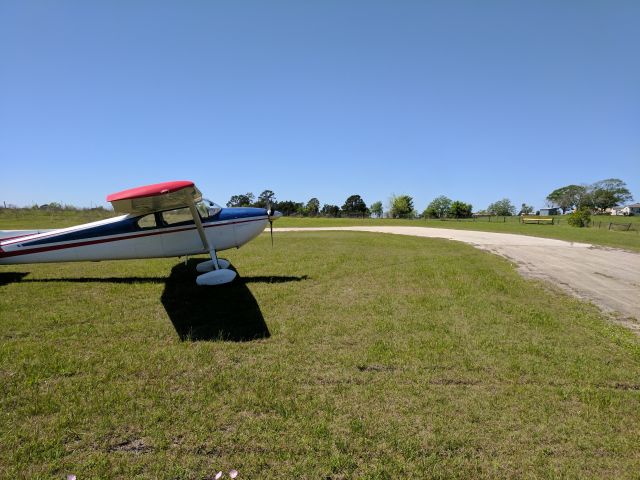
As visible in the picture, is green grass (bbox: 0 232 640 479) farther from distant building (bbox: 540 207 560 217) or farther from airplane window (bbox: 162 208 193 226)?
distant building (bbox: 540 207 560 217)

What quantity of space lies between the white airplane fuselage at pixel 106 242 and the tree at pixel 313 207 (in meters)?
89.0

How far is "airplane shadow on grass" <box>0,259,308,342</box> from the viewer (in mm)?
5426

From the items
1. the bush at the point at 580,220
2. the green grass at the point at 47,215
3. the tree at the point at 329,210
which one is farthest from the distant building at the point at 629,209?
the green grass at the point at 47,215

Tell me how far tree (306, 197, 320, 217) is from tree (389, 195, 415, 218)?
25.3m

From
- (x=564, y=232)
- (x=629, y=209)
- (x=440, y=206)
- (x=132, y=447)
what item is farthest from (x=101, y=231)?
(x=629, y=209)

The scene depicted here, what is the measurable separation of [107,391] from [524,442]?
4082mm

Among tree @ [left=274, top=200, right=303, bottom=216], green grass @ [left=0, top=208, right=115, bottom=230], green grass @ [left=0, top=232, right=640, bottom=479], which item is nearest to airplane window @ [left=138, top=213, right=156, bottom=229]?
green grass @ [left=0, top=232, right=640, bottom=479]

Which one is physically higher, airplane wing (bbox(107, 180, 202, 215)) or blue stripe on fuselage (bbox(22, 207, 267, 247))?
airplane wing (bbox(107, 180, 202, 215))

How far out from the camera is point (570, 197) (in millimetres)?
121938

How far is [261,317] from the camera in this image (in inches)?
242

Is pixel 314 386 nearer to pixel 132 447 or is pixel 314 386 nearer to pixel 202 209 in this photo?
pixel 132 447

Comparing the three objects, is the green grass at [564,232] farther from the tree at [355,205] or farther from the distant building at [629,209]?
the distant building at [629,209]

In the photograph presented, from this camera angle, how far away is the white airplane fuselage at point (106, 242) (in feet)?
27.7

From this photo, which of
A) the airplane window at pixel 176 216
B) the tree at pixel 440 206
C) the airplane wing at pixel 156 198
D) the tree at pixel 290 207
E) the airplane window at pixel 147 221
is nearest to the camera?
the airplane wing at pixel 156 198
